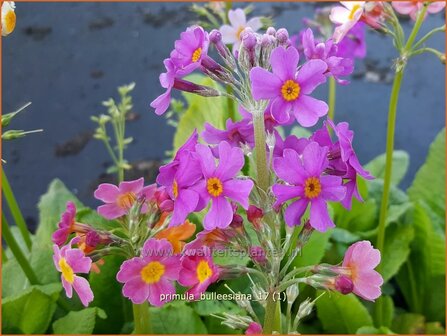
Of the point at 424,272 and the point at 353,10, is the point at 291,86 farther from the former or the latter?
the point at 424,272

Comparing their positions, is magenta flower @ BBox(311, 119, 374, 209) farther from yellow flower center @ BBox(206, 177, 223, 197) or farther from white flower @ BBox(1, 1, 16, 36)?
white flower @ BBox(1, 1, 16, 36)

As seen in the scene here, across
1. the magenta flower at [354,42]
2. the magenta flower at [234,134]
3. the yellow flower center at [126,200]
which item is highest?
the magenta flower at [234,134]

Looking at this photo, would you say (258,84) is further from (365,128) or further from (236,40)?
(365,128)

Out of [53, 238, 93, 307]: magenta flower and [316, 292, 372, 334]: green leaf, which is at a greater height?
[53, 238, 93, 307]: magenta flower

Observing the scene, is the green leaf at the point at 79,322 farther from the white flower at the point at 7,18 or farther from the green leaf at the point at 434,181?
the green leaf at the point at 434,181

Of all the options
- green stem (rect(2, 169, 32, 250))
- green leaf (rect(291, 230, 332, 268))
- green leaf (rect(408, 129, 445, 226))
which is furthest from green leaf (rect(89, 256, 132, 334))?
green leaf (rect(408, 129, 445, 226))

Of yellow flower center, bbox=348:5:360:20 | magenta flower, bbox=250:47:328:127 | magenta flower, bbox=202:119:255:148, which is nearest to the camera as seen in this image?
magenta flower, bbox=250:47:328:127

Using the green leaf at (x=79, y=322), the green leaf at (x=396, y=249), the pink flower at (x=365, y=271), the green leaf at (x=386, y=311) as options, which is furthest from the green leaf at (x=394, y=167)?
the pink flower at (x=365, y=271)

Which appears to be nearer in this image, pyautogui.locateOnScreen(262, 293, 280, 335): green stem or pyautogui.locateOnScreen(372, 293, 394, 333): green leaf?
pyautogui.locateOnScreen(262, 293, 280, 335): green stem
